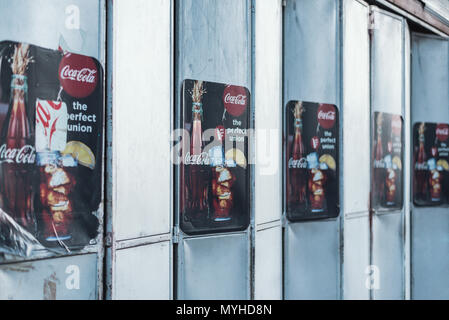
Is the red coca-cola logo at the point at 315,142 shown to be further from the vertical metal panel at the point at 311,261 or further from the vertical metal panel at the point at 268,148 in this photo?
the vertical metal panel at the point at 311,261

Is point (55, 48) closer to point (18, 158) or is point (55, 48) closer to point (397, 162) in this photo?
point (18, 158)

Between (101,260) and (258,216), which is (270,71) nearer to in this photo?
(258,216)

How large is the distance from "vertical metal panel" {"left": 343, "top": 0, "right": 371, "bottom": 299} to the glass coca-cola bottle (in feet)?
11.2

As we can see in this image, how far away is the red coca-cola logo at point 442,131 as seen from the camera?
714cm

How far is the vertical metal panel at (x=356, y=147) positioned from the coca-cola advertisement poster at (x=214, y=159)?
1610 millimetres

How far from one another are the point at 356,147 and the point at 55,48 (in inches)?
141

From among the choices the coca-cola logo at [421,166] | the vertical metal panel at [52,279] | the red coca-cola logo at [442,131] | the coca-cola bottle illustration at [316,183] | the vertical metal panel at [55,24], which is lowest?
the vertical metal panel at [52,279]

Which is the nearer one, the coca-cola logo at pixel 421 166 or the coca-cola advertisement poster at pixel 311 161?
the coca-cola advertisement poster at pixel 311 161

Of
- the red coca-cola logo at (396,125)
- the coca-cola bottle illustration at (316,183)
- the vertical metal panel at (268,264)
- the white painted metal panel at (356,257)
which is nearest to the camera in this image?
the vertical metal panel at (268,264)

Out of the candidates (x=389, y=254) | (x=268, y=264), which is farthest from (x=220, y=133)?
(x=389, y=254)

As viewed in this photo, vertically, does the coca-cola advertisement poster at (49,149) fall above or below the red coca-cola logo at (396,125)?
below

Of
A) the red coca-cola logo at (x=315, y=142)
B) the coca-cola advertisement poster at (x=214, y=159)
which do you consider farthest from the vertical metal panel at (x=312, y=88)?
the coca-cola advertisement poster at (x=214, y=159)
